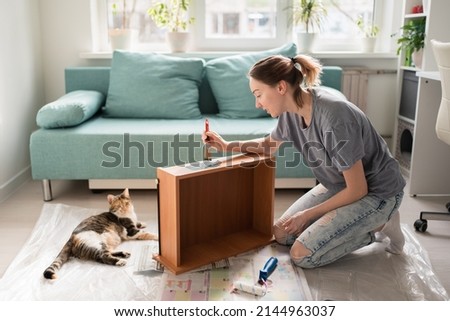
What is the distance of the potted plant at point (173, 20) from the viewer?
3.39m

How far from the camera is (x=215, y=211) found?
2.08 meters

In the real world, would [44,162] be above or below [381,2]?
below

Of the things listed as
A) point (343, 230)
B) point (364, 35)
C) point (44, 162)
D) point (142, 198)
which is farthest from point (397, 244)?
point (364, 35)

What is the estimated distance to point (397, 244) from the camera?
2.03 meters

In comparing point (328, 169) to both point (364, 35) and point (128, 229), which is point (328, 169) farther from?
point (364, 35)

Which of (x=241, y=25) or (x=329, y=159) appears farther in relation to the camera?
(x=241, y=25)

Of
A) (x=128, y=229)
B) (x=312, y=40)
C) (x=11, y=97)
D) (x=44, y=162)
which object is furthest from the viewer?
(x=312, y=40)

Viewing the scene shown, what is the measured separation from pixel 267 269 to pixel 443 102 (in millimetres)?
1198

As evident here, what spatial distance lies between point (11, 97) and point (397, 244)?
228 cm

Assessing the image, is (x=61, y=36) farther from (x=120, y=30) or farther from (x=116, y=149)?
(x=116, y=149)

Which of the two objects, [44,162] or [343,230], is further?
[44,162]

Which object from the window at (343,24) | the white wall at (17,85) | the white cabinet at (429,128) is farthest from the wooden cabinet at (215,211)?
the window at (343,24)

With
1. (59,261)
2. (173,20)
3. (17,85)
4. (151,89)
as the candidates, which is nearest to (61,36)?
(17,85)

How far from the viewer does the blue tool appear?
177 centimetres
